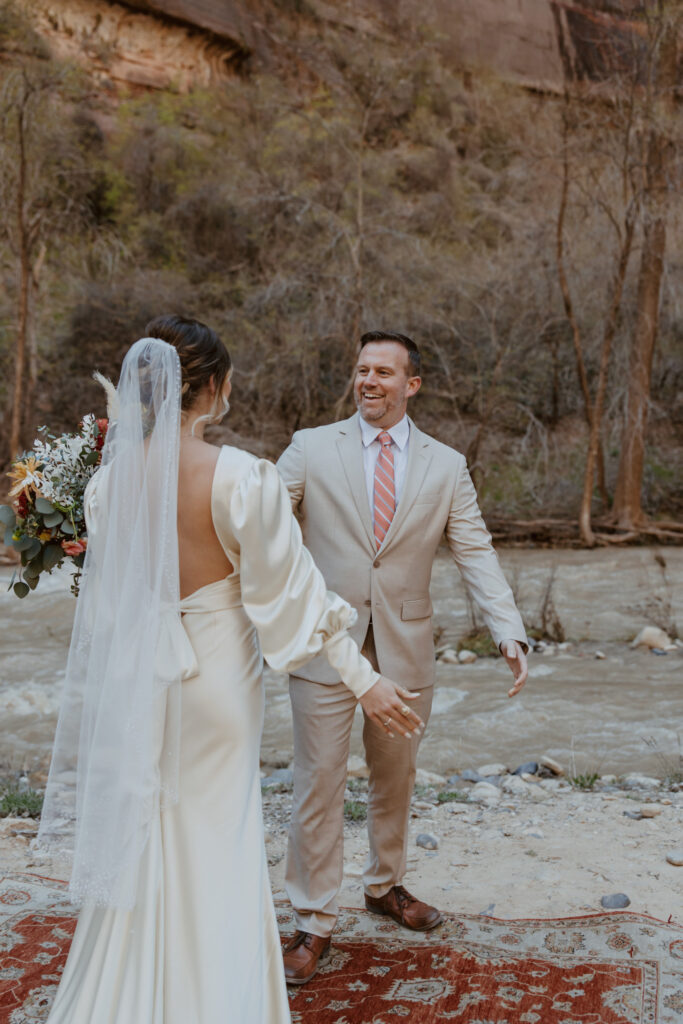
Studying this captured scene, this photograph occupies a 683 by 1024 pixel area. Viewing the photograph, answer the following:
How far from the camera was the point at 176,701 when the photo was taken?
244 centimetres

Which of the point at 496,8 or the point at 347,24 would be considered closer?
the point at 347,24

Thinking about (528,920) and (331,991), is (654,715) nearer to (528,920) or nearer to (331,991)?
(528,920)

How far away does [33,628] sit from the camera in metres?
10.6

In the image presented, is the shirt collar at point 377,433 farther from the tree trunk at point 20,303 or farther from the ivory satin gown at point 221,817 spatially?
the tree trunk at point 20,303

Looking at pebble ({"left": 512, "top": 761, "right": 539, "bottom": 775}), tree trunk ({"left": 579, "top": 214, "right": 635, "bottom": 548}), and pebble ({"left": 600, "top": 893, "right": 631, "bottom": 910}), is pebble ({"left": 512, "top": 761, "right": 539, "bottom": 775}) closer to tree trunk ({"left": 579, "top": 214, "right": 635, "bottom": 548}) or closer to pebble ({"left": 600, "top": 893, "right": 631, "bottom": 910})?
pebble ({"left": 600, "top": 893, "right": 631, "bottom": 910})

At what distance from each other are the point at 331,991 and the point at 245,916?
90 cm

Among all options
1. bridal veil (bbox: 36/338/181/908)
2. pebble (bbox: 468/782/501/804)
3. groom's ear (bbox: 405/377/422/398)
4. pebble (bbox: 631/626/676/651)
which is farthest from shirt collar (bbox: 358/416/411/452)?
pebble (bbox: 631/626/676/651)

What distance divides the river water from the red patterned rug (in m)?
2.83

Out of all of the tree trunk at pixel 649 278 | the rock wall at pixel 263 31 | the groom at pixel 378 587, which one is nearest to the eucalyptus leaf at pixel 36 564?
the groom at pixel 378 587

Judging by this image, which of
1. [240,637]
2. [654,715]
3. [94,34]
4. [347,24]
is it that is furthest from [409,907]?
[347,24]

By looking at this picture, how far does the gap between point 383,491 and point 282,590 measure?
1.13 m

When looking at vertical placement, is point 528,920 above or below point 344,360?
below

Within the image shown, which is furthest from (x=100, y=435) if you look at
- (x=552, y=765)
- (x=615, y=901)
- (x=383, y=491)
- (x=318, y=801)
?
(x=552, y=765)

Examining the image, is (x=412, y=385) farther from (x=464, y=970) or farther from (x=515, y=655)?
(x=464, y=970)
